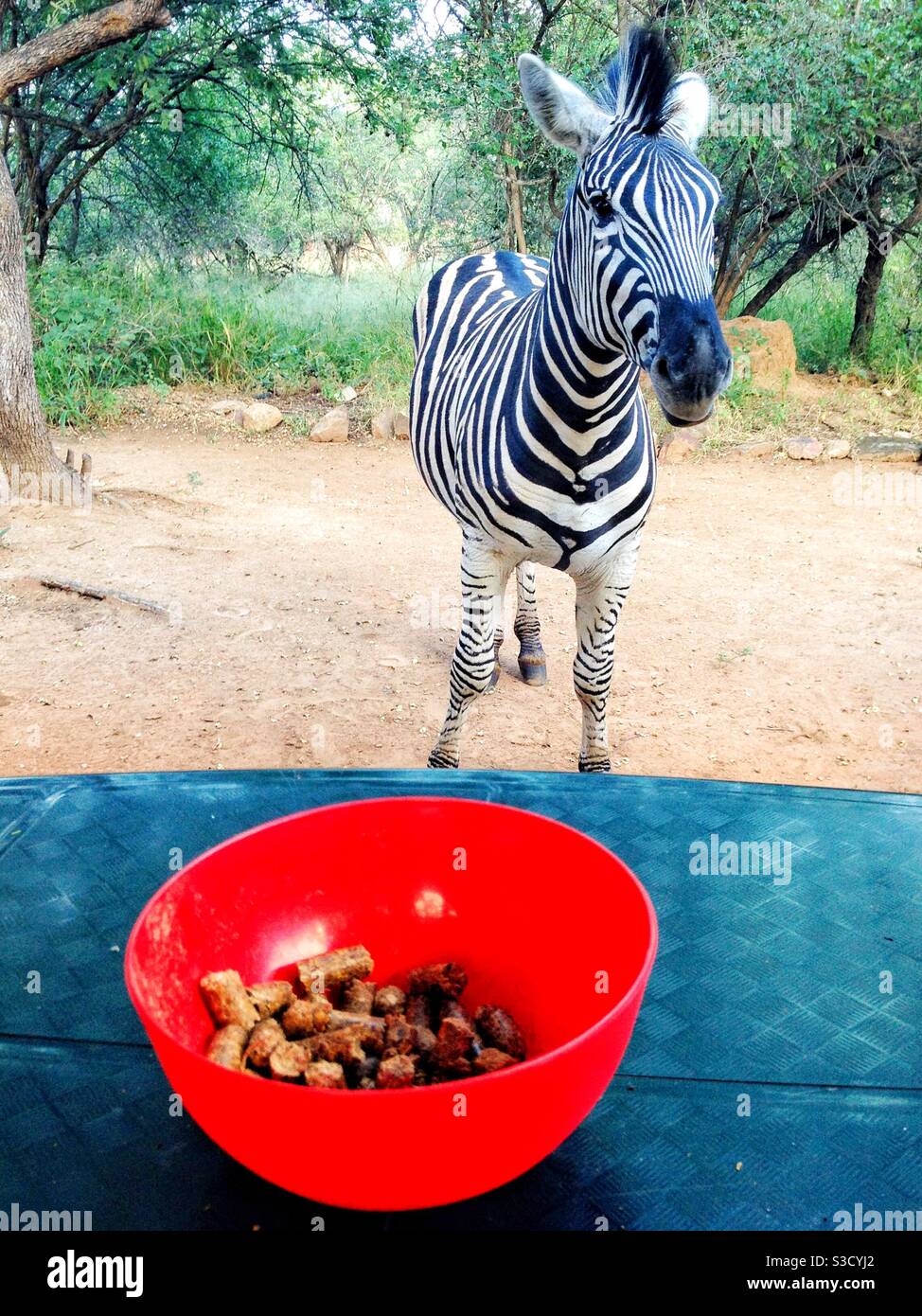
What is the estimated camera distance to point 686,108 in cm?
202

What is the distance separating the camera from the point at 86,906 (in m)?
1.45

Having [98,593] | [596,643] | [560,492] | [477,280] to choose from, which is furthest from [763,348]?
[560,492]

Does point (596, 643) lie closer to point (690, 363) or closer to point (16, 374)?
point (690, 363)

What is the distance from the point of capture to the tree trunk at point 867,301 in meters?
9.47

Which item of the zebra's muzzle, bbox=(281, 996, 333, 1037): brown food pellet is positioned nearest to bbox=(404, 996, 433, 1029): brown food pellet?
bbox=(281, 996, 333, 1037): brown food pellet

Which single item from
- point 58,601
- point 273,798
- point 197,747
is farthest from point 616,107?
point 58,601

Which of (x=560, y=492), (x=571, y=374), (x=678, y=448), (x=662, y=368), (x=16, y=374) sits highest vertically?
(x=662, y=368)

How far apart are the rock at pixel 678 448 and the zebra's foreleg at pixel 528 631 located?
4007 millimetres

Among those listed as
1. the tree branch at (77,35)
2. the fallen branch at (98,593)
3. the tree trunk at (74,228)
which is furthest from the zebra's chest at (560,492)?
the tree trunk at (74,228)

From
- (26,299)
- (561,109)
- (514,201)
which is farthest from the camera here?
(514,201)

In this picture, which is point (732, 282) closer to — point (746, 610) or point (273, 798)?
point (746, 610)

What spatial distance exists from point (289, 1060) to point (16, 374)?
6219 millimetres

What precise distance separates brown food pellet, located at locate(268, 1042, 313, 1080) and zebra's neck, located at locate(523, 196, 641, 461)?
1.60m

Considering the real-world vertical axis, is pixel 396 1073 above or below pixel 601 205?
below
